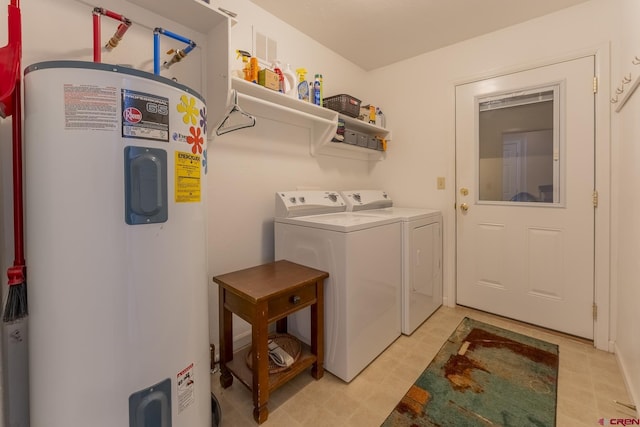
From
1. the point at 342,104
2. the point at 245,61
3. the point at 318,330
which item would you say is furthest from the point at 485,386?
the point at 245,61

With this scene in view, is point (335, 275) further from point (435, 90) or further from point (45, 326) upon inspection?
point (435, 90)

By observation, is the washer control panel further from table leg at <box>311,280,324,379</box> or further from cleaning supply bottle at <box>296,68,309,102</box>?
cleaning supply bottle at <box>296,68,309,102</box>

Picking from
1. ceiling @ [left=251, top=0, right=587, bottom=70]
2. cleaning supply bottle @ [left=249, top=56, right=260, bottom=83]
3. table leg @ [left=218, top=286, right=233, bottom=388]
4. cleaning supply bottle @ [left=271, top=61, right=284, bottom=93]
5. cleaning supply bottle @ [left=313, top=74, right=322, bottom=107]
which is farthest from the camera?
cleaning supply bottle @ [left=313, top=74, right=322, bottom=107]

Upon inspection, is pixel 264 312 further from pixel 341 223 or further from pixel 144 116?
pixel 144 116

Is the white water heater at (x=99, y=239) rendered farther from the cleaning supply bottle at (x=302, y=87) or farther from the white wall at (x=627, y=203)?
the white wall at (x=627, y=203)

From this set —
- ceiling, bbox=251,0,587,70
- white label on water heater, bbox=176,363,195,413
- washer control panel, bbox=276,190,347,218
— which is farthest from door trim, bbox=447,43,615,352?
white label on water heater, bbox=176,363,195,413

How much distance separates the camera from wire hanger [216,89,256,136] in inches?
59.1

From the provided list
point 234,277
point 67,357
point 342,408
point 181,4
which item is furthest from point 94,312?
point 181,4

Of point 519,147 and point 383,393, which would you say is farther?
point 519,147

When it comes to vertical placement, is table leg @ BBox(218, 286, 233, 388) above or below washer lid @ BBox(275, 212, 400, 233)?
below

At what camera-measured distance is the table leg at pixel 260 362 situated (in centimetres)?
128

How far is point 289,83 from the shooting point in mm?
1945

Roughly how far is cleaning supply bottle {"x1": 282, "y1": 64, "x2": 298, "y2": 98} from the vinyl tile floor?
1.78m

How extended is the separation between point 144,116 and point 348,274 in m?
1.16
